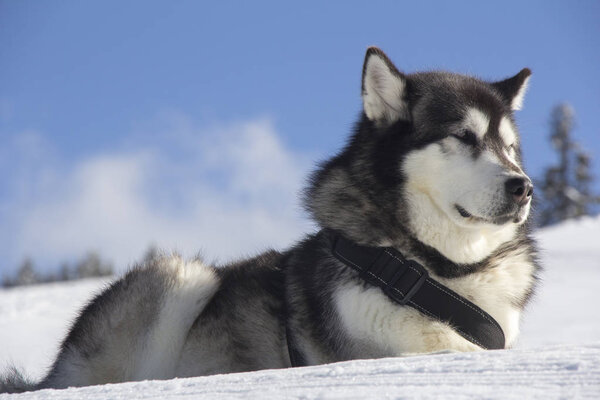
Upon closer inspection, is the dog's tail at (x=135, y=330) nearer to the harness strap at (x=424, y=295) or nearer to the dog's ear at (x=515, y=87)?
the harness strap at (x=424, y=295)

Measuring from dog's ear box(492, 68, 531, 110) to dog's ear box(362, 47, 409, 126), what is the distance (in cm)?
65

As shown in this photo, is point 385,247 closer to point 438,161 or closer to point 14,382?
point 438,161

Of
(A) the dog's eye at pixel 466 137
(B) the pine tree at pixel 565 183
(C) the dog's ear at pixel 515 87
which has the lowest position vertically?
(B) the pine tree at pixel 565 183

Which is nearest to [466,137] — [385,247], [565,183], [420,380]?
[385,247]

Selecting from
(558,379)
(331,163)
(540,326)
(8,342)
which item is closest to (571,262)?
(540,326)

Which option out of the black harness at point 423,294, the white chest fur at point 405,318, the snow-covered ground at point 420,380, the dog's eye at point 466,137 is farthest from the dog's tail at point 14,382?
the dog's eye at point 466,137

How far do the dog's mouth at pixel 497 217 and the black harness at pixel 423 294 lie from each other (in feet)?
1.06

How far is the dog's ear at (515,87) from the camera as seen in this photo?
391 centimetres

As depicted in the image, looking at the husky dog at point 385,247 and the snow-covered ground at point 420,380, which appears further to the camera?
the husky dog at point 385,247

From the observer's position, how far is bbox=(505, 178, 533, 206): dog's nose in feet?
10.7

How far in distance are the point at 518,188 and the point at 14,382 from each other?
3.08 meters

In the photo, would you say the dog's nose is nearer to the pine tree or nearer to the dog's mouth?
the dog's mouth

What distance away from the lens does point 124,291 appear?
14.2 feet

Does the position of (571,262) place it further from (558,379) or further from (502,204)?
(558,379)
